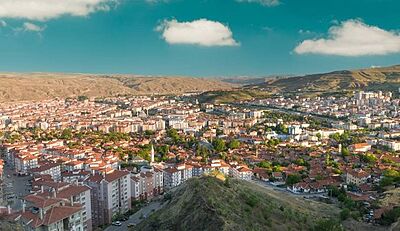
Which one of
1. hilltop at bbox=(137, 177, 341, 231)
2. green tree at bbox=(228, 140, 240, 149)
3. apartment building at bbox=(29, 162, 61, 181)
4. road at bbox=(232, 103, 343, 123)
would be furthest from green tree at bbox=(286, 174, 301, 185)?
road at bbox=(232, 103, 343, 123)

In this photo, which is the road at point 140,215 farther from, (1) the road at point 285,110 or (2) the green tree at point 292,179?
(1) the road at point 285,110

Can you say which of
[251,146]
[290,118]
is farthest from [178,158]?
[290,118]

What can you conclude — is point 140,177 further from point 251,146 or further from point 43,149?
point 251,146

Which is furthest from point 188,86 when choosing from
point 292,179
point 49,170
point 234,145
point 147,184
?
point 147,184

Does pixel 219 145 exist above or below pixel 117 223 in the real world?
above

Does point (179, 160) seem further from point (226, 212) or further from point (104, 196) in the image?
point (226, 212)

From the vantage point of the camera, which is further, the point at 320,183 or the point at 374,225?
the point at 320,183
